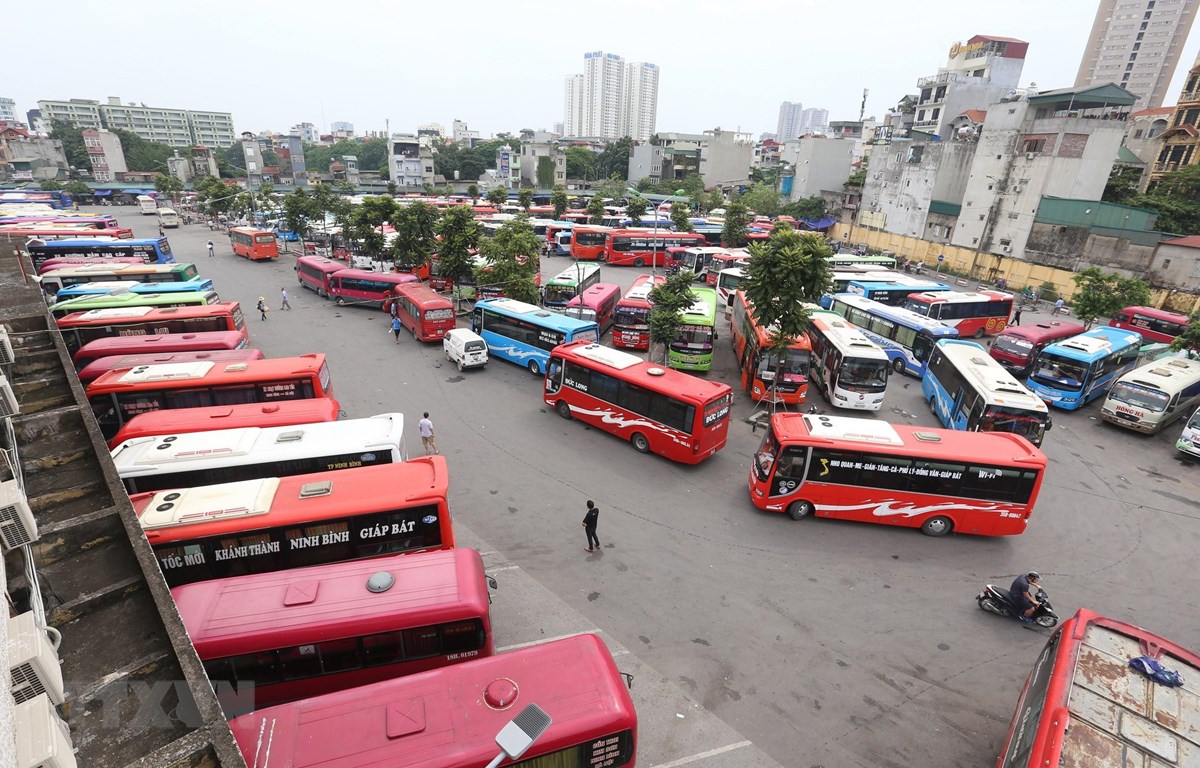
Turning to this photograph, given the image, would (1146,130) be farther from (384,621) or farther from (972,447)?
(384,621)

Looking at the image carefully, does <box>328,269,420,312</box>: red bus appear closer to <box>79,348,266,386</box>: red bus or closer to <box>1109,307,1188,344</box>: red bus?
<box>79,348,266,386</box>: red bus

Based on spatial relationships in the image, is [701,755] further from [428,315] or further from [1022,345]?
[1022,345]

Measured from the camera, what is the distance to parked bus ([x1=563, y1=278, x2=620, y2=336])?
2506 centimetres

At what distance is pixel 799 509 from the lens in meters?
12.9

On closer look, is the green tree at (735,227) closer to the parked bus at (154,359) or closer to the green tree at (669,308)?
the green tree at (669,308)

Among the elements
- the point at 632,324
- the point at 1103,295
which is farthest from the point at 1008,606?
the point at 1103,295

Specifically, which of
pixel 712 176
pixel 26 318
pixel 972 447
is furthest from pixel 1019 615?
pixel 712 176

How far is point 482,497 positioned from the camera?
43.9 ft

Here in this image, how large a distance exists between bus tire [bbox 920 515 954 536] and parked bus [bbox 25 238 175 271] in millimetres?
42146

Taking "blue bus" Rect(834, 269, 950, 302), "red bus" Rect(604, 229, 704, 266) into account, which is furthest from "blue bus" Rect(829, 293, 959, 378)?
"red bus" Rect(604, 229, 704, 266)

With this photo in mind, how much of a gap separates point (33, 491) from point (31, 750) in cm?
588

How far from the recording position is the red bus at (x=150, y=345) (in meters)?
16.2

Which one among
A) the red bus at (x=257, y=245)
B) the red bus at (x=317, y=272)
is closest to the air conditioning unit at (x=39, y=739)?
the red bus at (x=317, y=272)

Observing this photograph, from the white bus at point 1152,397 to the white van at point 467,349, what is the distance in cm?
2232
